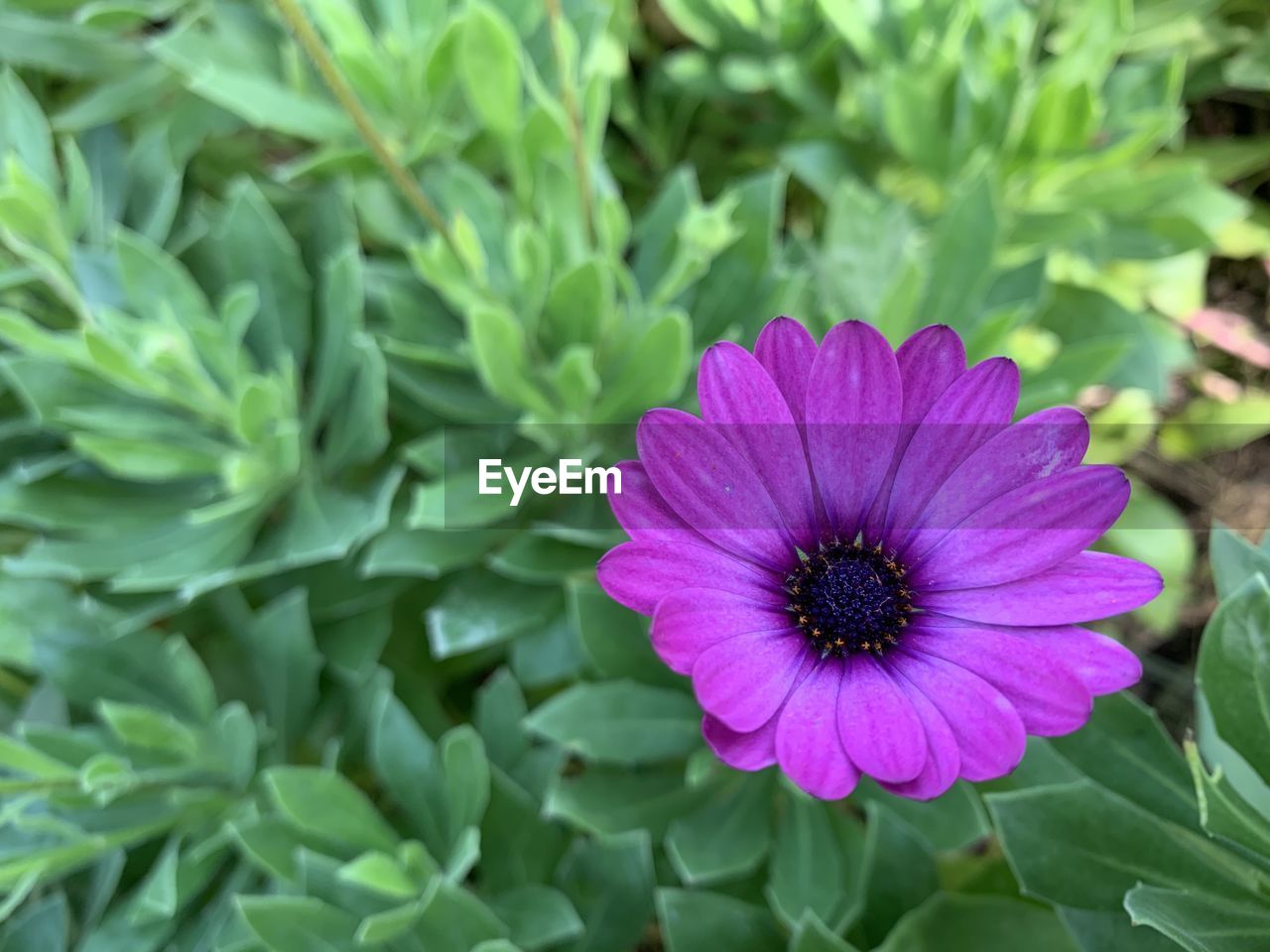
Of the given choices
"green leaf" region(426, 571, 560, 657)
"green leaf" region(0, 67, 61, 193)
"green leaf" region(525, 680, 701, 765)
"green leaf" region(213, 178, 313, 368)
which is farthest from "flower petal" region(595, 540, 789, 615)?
"green leaf" region(0, 67, 61, 193)

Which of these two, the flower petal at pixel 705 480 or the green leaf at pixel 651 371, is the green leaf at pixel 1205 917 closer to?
the flower petal at pixel 705 480

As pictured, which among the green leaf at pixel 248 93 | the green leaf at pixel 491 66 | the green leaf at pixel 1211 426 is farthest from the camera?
the green leaf at pixel 1211 426

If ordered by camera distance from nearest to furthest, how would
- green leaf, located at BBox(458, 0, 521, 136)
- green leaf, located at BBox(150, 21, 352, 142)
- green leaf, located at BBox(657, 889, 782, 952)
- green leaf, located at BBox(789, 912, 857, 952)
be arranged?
1. green leaf, located at BBox(789, 912, 857, 952)
2. green leaf, located at BBox(657, 889, 782, 952)
3. green leaf, located at BBox(458, 0, 521, 136)
4. green leaf, located at BBox(150, 21, 352, 142)

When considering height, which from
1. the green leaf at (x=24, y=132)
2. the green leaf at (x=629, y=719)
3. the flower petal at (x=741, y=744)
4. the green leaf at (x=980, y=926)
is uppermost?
the green leaf at (x=24, y=132)

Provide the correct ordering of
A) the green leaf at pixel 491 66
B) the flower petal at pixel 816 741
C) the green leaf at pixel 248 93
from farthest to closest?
1. the green leaf at pixel 248 93
2. the green leaf at pixel 491 66
3. the flower petal at pixel 816 741

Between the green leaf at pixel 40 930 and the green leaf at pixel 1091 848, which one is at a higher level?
the green leaf at pixel 1091 848

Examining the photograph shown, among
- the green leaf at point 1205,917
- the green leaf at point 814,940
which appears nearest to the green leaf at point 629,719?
the green leaf at point 814,940

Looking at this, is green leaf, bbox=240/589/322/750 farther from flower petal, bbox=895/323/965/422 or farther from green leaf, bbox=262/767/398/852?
flower petal, bbox=895/323/965/422
